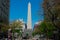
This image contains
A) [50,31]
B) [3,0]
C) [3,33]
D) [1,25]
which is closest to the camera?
[50,31]

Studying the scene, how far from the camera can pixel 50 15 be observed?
3809 centimetres

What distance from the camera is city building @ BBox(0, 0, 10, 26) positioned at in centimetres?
7399

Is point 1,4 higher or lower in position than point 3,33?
higher

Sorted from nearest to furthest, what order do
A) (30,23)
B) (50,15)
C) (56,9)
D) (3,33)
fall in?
(56,9) → (50,15) → (3,33) → (30,23)

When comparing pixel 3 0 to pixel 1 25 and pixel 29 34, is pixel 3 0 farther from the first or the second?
pixel 29 34

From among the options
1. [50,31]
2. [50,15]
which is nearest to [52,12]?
[50,15]

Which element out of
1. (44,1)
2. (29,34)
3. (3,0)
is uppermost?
(3,0)

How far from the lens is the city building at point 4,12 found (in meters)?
74.0

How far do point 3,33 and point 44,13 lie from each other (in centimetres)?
3629

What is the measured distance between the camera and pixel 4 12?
265 feet

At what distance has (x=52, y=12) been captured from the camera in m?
37.2

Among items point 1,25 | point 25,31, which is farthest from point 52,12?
point 25,31

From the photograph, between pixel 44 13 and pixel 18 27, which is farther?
pixel 18 27

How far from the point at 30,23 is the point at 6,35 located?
1584 cm
